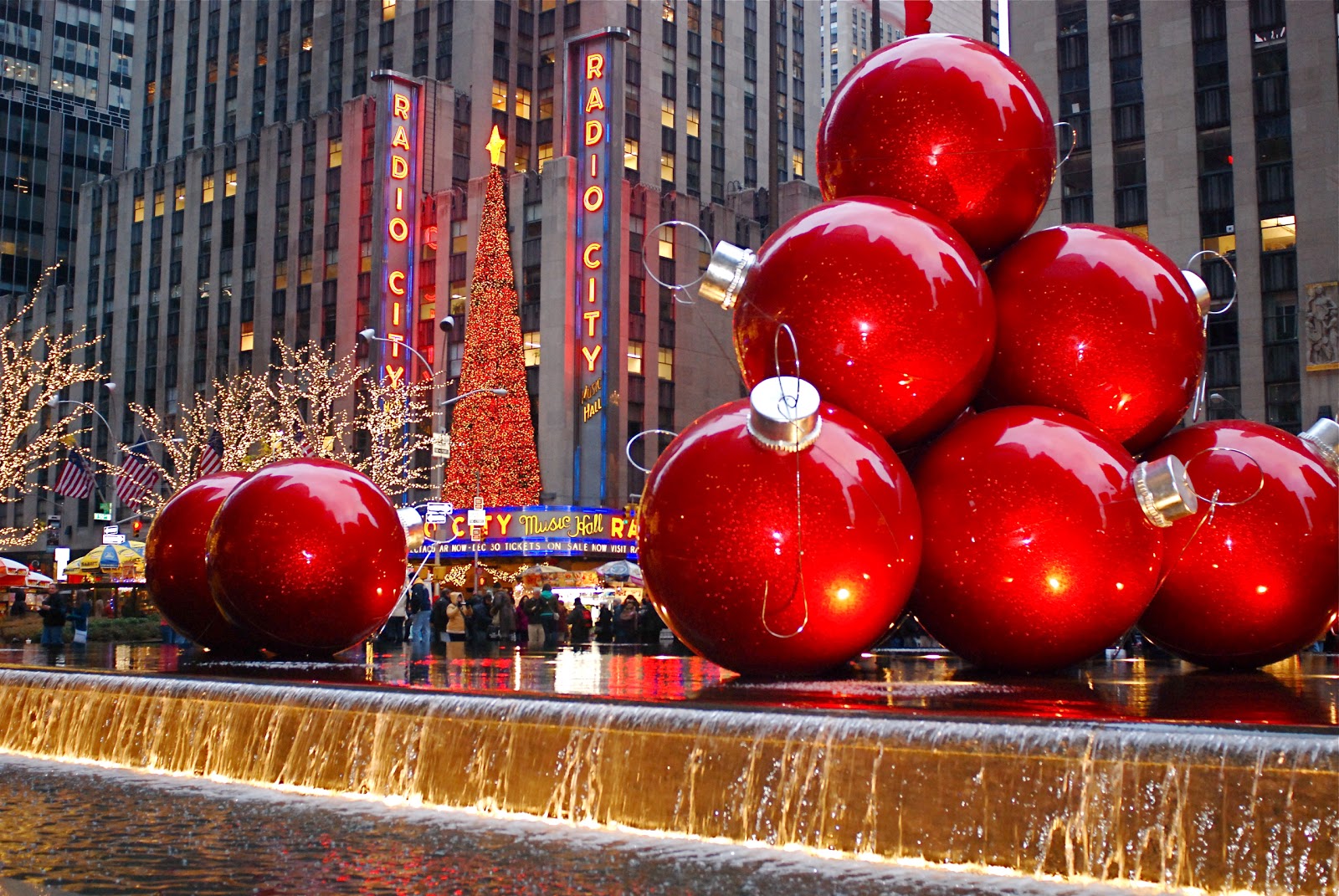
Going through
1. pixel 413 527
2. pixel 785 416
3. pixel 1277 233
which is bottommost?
pixel 413 527

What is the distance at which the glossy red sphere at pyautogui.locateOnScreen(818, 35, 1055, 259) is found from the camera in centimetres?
923

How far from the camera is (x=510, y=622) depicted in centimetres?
3012

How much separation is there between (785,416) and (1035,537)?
1653 millimetres

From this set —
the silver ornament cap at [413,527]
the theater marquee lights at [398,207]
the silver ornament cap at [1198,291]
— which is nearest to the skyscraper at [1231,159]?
the theater marquee lights at [398,207]

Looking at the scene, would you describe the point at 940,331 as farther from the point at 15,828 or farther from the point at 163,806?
the point at 15,828

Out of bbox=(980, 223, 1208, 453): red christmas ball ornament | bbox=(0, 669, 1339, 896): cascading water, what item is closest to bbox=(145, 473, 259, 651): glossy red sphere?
bbox=(0, 669, 1339, 896): cascading water

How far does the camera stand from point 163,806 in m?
8.06

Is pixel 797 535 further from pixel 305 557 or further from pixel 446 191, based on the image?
pixel 446 191

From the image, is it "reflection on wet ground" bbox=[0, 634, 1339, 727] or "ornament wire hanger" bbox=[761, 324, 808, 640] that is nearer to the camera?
"reflection on wet ground" bbox=[0, 634, 1339, 727]

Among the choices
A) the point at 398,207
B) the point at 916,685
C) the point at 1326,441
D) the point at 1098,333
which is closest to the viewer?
the point at 916,685

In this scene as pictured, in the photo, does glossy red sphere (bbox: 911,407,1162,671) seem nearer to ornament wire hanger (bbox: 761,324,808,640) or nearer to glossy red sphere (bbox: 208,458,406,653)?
ornament wire hanger (bbox: 761,324,808,640)

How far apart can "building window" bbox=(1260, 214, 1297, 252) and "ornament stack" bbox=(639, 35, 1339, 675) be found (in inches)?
2043

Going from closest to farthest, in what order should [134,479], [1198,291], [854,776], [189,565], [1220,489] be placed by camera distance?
[854,776]
[1220,489]
[1198,291]
[189,565]
[134,479]

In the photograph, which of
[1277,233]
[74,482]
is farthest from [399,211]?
[1277,233]
